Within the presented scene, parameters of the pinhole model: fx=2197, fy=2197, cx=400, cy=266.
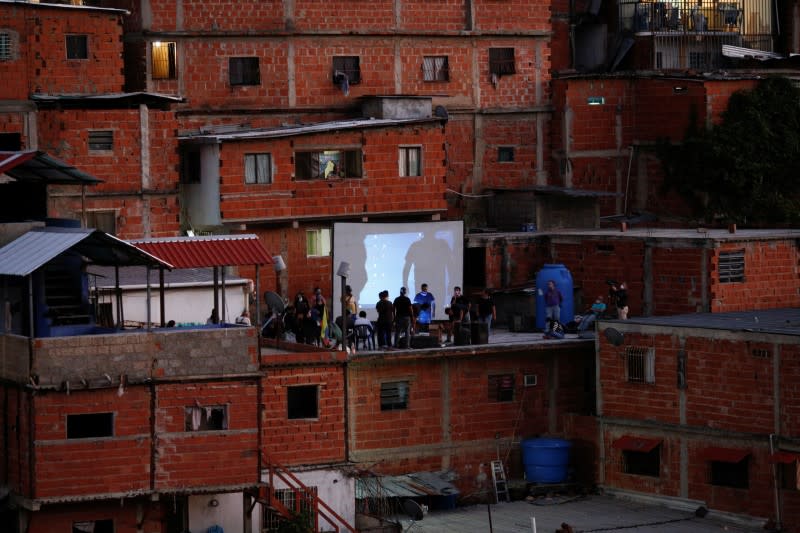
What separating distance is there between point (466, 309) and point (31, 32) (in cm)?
1232

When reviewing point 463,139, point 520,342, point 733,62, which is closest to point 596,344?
point 520,342

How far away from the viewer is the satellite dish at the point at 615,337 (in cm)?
4906

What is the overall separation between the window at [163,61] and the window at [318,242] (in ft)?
20.5

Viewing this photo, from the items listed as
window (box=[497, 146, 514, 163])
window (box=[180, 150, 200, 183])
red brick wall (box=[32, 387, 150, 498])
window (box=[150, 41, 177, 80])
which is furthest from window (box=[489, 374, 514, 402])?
window (box=[150, 41, 177, 80])

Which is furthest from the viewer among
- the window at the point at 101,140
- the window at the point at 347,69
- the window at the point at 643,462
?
the window at the point at 347,69

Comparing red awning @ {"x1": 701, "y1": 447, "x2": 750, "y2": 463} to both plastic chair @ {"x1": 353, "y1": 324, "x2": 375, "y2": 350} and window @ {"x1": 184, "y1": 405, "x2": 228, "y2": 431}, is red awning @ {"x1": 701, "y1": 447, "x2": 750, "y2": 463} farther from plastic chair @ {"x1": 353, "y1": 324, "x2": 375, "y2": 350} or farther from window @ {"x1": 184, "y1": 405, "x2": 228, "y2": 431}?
window @ {"x1": 184, "y1": 405, "x2": 228, "y2": 431}

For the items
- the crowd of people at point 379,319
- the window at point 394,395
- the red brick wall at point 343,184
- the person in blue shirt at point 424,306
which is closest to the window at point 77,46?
the red brick wall at point 343,184

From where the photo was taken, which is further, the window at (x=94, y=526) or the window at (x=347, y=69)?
the window at (x=347, y=69)

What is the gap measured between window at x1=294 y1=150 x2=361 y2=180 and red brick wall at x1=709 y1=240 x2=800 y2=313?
364 inches

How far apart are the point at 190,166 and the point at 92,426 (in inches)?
538

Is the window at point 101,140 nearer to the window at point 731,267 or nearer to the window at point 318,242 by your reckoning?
the window at point 318,242

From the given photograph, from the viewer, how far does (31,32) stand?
52.4 meters

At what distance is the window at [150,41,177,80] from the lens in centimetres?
5672

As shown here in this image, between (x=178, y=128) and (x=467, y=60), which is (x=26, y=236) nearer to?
(x=178, y=128)
